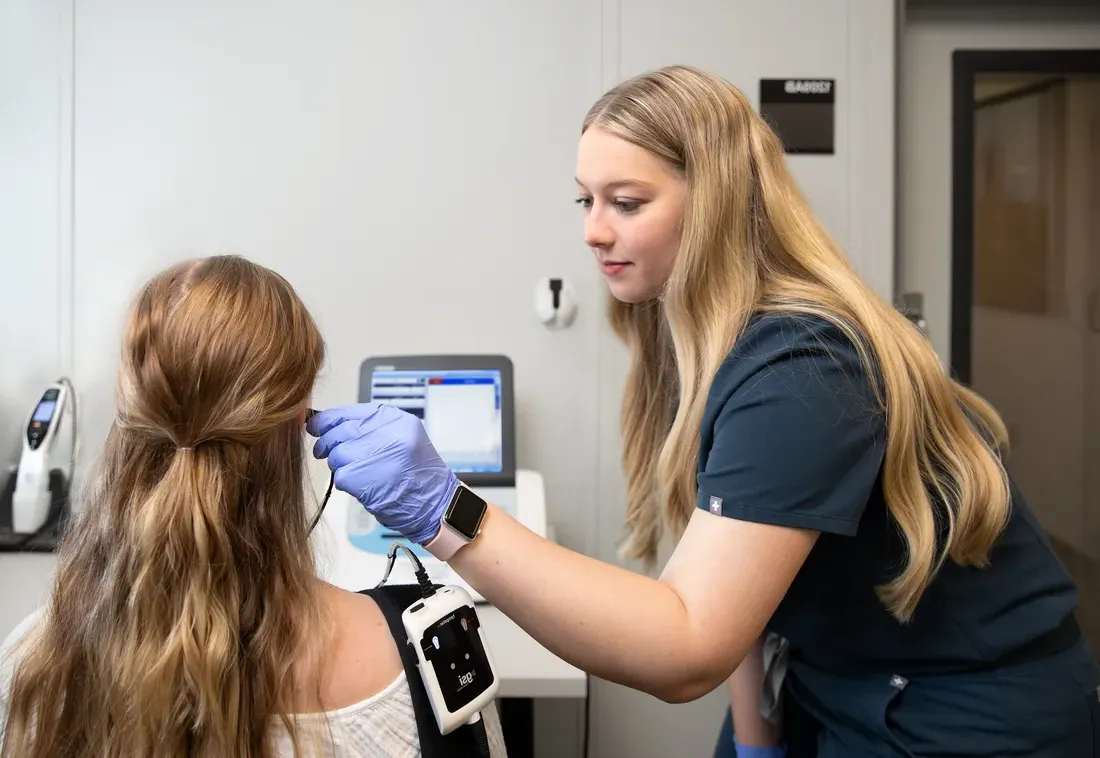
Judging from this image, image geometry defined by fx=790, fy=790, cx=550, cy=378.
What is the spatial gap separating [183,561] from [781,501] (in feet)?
1.83

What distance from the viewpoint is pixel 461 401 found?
1.62 m

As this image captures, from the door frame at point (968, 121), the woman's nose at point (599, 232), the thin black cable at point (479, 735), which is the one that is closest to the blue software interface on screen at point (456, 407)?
the woman's nose at point (599, 232)

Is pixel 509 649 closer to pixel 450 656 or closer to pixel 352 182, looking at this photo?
pixel 450 656

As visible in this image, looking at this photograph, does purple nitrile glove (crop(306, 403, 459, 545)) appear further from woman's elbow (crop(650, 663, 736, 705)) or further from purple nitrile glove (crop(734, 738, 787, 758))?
purple nitrile glove (crop(734, 738, 787, 758))

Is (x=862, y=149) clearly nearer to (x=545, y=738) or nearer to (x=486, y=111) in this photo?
(x=486, y=111)

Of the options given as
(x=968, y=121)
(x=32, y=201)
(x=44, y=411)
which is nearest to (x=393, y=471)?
(x=44, y=411)

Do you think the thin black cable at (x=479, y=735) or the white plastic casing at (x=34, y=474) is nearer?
the thin black cable at (x=479, y=735)

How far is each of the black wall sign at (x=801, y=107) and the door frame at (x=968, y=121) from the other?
39 cm

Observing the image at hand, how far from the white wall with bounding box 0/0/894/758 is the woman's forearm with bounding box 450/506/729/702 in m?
1.10

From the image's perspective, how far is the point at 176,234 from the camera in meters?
1.85

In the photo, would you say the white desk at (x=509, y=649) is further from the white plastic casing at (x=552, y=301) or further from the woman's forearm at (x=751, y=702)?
the white plastic casing at (x=552, y=301)

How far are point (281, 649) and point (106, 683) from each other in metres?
0.16

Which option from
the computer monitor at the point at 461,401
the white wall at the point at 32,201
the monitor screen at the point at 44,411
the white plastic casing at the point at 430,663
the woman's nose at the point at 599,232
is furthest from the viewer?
the white wall at the point at 32,201

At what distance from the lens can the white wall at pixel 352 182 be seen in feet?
5.97
